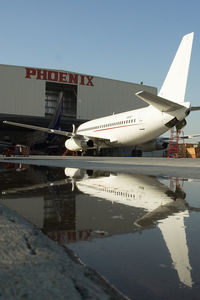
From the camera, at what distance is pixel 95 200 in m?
4.64

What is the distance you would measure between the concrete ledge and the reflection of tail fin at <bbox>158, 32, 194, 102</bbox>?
2010 cm

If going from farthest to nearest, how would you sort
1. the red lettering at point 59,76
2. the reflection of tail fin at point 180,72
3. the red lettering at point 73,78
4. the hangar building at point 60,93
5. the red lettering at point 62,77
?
the red lettering at point 73,78 < the red lettering at point 62,77 < the red lettering at point 59,76 < the hangar building at point 60,93 < the reflection of tail fin at point 180,72

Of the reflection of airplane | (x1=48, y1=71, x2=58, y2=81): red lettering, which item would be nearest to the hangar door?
(x1=48, y1=71, x2=58, y2=81): red lettering

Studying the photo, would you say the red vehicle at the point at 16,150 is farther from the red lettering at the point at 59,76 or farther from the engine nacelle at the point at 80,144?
the red lettering at the point at 59,76

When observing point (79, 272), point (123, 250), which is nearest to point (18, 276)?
point (79, 272)

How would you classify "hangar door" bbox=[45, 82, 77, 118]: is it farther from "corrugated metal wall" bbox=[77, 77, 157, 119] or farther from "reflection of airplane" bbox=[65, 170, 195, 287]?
"reflection of airplane" bbox=[65, 170, 195, 287]

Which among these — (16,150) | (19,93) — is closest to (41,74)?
(19,93)

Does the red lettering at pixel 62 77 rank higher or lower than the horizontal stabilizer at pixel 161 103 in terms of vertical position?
higher

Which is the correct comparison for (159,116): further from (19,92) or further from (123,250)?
(19,92)

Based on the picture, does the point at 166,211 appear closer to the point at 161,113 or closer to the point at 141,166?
the point at 141,166

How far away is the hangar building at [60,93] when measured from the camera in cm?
3938

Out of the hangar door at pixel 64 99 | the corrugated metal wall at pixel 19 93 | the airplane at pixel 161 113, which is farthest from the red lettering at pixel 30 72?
the airplane at pixel 161 113

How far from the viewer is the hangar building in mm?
39375

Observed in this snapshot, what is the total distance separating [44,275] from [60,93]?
37804mm
